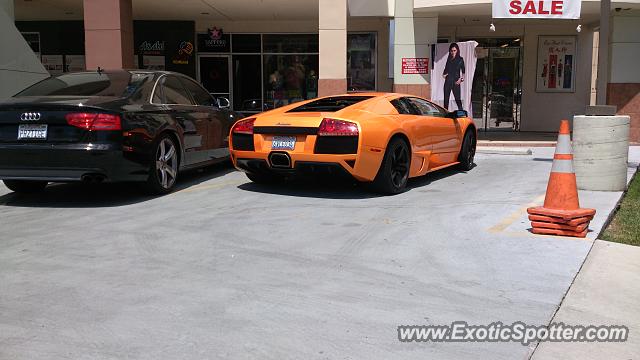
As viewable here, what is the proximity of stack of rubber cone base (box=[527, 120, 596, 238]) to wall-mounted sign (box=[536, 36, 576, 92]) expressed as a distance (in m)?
12.4

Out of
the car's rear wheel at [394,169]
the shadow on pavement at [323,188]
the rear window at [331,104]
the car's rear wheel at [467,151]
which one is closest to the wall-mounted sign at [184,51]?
the shadow on pavement at [323,188]

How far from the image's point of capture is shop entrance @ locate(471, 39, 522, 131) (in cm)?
1778

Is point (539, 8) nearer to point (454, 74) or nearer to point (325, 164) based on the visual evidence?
point (454, 74)

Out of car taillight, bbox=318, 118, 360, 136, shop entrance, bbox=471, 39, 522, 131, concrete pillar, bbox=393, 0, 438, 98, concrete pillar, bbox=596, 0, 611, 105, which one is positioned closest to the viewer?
car taillight, bbox=318, 118, 360, 136

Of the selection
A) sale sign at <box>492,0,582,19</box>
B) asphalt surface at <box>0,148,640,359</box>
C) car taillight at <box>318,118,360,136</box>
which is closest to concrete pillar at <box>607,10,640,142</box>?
sale sign at <box>492,0,582,19</box>

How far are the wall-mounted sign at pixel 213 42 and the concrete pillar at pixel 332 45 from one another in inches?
252

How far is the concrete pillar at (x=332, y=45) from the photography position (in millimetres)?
13781

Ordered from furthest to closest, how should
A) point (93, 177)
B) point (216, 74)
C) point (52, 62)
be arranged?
point (216, 74) < point (52, 62) < point (93, 177)

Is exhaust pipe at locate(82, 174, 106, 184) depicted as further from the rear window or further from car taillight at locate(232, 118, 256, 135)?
the rear window

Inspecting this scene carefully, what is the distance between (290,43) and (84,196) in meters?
12.8

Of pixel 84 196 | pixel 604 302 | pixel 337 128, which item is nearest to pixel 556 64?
pixel 337 128

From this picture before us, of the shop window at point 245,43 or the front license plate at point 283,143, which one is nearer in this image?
the front license plate at point 283,143

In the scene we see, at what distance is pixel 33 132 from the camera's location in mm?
6512

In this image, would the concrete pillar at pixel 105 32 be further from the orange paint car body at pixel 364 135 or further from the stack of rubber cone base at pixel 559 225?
the stack of rubber cone base at pixel 559 225
